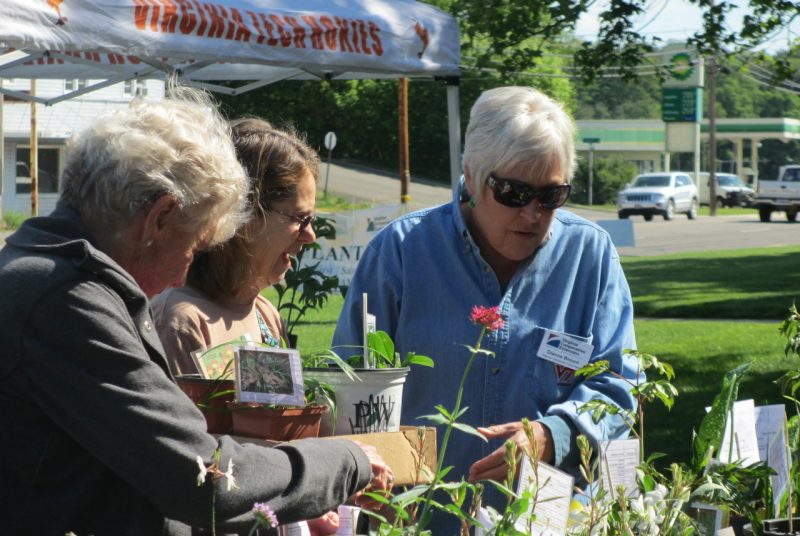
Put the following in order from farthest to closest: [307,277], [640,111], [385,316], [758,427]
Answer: [640,111]
[307,277]
[385,316]
[758,427]

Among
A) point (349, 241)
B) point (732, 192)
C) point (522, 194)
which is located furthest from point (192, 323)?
point (732, 192)

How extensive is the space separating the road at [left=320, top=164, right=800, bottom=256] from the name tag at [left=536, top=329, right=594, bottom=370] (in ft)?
34.3

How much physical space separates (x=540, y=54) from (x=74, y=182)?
698 centimetres

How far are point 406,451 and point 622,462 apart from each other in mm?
367

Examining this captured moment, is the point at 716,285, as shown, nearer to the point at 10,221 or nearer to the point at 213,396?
the point at 213,396

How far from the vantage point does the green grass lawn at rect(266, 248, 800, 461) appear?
21.0ft

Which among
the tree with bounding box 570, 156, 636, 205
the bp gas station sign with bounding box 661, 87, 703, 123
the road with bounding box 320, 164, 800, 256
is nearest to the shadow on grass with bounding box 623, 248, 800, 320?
the road with bounding box 320, 164, 800, 256

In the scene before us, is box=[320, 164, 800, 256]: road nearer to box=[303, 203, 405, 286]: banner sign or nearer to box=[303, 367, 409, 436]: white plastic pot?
box=[303, 203, 405, 286]: banner sign

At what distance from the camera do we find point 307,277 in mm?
6234

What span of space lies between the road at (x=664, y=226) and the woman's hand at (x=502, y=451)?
34.9 feet

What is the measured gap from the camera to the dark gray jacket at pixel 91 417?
141 centimetres

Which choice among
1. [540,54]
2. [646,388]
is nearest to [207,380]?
[646,388]

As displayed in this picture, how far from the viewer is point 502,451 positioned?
80.4 inches

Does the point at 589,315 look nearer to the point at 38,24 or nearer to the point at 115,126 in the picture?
the point at 115,126
